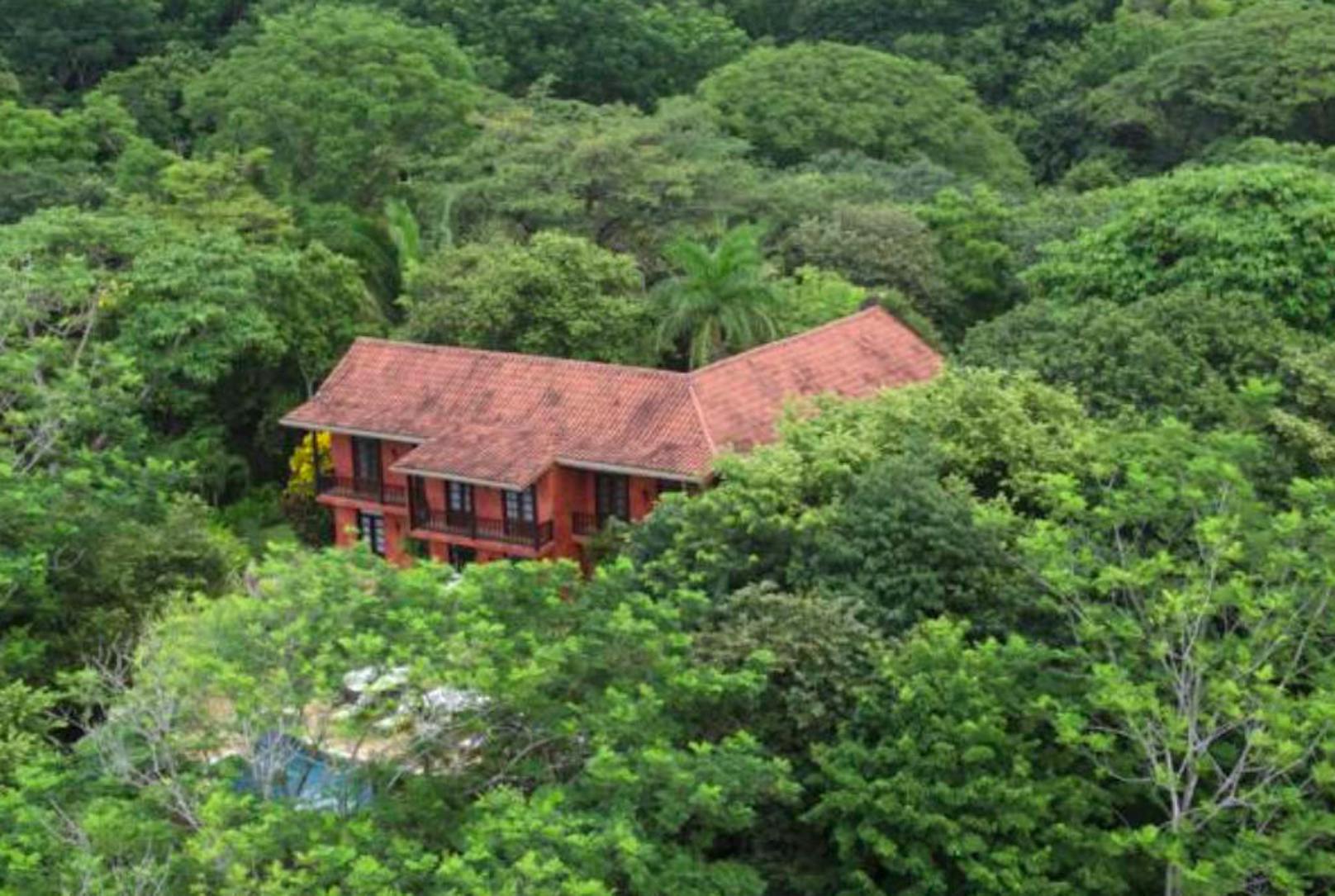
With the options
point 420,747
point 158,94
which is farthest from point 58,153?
point 420,747

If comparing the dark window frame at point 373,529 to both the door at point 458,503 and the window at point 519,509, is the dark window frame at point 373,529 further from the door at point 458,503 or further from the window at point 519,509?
the window at point 519,509

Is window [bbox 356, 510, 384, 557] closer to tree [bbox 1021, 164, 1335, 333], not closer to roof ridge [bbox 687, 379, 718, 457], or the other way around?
roof ridge [bbox 687, 379, 718, 457]

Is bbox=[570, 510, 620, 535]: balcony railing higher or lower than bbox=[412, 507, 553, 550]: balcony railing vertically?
higher

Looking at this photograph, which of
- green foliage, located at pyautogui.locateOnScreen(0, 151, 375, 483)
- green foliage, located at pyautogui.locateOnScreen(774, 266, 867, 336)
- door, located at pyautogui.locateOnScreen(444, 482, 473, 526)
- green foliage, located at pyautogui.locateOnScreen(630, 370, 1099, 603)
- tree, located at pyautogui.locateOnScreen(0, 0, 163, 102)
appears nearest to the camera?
green foliage, located at pyautogui.locateOnScreen(630, 370, 1099, 603)

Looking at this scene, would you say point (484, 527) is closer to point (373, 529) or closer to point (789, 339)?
point (373, 529)

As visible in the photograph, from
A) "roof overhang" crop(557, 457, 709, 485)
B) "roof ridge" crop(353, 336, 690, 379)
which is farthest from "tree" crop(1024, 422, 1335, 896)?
"roof ridge" crop(353, 336, 690, 379)

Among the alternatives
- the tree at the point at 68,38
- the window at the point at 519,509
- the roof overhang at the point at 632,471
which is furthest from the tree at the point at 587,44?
the roof overhang at the point at 632,471
